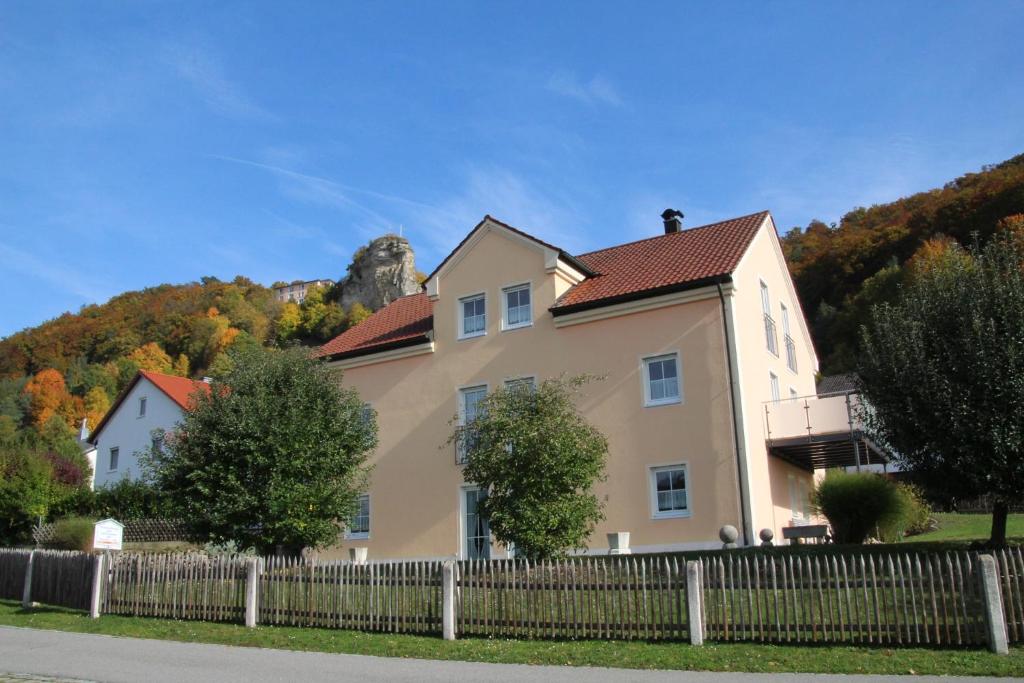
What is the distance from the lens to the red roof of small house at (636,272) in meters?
23.7

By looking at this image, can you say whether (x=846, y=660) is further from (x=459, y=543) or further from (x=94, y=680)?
(x=459, y=543)

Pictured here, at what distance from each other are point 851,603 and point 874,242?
6539 cm

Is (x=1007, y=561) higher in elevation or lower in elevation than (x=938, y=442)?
lower

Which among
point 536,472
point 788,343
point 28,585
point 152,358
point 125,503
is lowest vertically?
point 28,585

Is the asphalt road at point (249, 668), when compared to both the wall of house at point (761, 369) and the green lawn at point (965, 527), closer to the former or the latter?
the wall of house at point (761, 369)

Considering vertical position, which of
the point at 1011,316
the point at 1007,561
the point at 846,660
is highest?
the point at 1011,316

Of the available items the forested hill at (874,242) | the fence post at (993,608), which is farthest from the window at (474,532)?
the forested hill at (874,242)

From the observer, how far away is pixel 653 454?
75.0 feet

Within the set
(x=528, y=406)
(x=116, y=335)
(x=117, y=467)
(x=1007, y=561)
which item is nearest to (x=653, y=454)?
(x=528, y=406)

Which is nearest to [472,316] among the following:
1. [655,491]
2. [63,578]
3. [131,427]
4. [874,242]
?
[655,491]

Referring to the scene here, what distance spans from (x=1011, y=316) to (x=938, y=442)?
2.74 meters

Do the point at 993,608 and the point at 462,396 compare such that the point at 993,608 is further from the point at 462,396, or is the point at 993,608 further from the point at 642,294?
the point at 462,396

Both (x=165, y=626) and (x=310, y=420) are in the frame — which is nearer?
(x=165, y=626)

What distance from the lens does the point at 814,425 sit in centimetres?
2286
